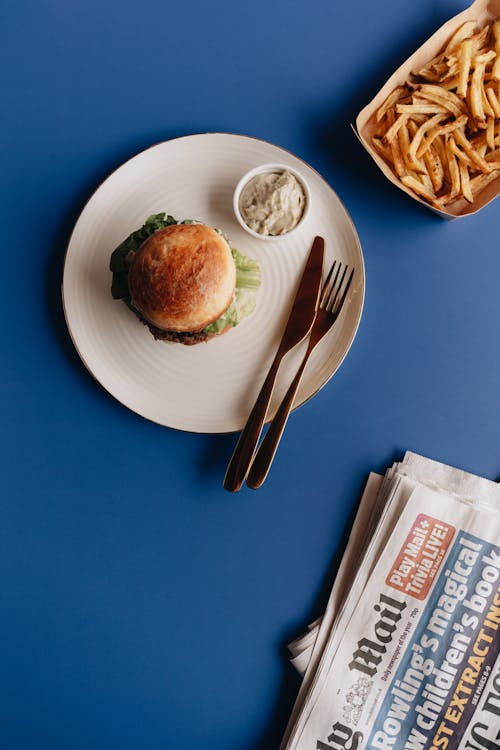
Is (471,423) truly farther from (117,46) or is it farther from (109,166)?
(117,46)

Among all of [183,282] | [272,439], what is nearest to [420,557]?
[272,439]

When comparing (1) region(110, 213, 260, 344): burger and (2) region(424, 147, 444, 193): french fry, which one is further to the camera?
(2) region(424, 147, 444, 193): french fry

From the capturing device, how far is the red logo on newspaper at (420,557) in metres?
1.48

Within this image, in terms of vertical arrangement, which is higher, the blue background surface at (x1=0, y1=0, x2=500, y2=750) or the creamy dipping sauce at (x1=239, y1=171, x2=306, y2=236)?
the creamy dipping sauce at (x1=239, y1=171, x2=306, y2=236)

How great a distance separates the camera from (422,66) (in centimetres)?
148

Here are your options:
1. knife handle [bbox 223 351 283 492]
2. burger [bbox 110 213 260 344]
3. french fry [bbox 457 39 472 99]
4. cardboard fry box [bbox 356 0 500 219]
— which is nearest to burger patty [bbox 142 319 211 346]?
burger [bbox 110 213 260 344]

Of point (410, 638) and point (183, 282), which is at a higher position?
point (183, 282)

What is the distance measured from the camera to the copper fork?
1.45 meters

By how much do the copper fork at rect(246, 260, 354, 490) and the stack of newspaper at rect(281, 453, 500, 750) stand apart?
28 cm

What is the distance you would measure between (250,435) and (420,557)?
45 cm

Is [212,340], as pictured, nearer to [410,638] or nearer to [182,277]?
[182,277]

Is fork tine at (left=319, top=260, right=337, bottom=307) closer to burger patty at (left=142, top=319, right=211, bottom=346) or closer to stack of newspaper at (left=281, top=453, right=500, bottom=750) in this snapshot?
burger patty at (left=142, top=319, right=211, bottom=346)

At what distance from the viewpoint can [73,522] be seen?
154 cm

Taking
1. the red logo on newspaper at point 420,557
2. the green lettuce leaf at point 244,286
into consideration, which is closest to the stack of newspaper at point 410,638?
the red logo on newspaper at point 420,557
